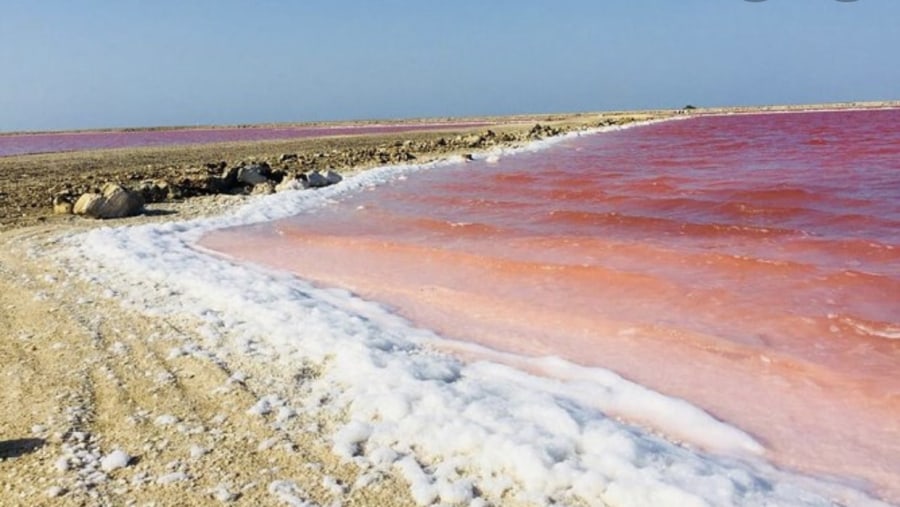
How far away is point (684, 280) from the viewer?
22.7 ft

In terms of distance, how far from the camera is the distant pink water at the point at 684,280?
13.7ft

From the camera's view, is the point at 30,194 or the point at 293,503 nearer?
the point at 293,503


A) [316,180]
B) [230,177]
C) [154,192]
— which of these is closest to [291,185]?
[316,180]

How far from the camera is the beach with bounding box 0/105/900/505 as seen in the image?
126 inches

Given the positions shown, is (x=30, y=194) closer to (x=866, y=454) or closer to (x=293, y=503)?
(x=293, y=503)

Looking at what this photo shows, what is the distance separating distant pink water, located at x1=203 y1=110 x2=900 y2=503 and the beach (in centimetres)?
44

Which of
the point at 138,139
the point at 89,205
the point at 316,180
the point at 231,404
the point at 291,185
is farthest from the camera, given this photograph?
the point at 138,139

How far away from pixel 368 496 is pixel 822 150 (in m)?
22.4

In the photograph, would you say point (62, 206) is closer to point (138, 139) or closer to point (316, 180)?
point (316, 180)

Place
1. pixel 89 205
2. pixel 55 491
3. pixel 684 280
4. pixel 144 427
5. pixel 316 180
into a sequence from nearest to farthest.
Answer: pixel 55 491 < pixel 144 427 < pixel 684 280 < pixel 89 205 < pixel 316 180

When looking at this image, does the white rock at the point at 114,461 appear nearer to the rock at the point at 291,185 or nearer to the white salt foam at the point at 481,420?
the white salt foam at the point at 481,420

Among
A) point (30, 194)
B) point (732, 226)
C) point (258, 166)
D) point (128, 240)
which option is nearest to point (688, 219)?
point (732, 226)

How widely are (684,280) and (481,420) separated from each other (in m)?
3.90

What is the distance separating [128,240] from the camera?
353 inches
